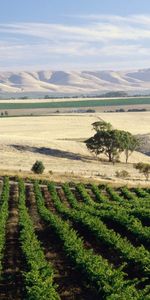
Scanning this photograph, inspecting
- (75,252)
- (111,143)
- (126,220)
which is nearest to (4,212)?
(126,220)

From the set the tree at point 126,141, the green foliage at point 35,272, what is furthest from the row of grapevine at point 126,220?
the tree at point 126,141

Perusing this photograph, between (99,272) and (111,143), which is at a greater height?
(111,143)

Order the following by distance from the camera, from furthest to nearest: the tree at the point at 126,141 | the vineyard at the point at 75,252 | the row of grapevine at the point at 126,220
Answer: the tree at the point at 126,141, the row of grapevine at the point at 126,220, the vineyard at the point at 75,252

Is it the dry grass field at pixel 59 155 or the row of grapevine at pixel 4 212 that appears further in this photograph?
the dry grass field at pixel 59 155

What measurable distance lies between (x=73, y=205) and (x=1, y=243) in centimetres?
1883

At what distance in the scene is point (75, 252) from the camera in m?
32.1

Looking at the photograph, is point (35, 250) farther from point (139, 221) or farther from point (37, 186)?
point (37, 186)

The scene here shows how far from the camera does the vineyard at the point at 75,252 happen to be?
87.1ft

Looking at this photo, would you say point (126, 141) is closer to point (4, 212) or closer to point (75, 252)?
point (4, 212)

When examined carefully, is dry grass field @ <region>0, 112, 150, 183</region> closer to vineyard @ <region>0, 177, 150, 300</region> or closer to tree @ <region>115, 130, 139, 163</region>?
tree @ <region>115, 130, 139, 163</region>

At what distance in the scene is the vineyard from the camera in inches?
1046

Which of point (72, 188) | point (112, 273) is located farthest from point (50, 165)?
point (112, 273)

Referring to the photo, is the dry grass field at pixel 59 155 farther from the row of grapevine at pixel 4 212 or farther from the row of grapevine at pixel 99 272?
the row of grapevine at pixel 99 272

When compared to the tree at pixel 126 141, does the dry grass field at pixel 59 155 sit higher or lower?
lower
